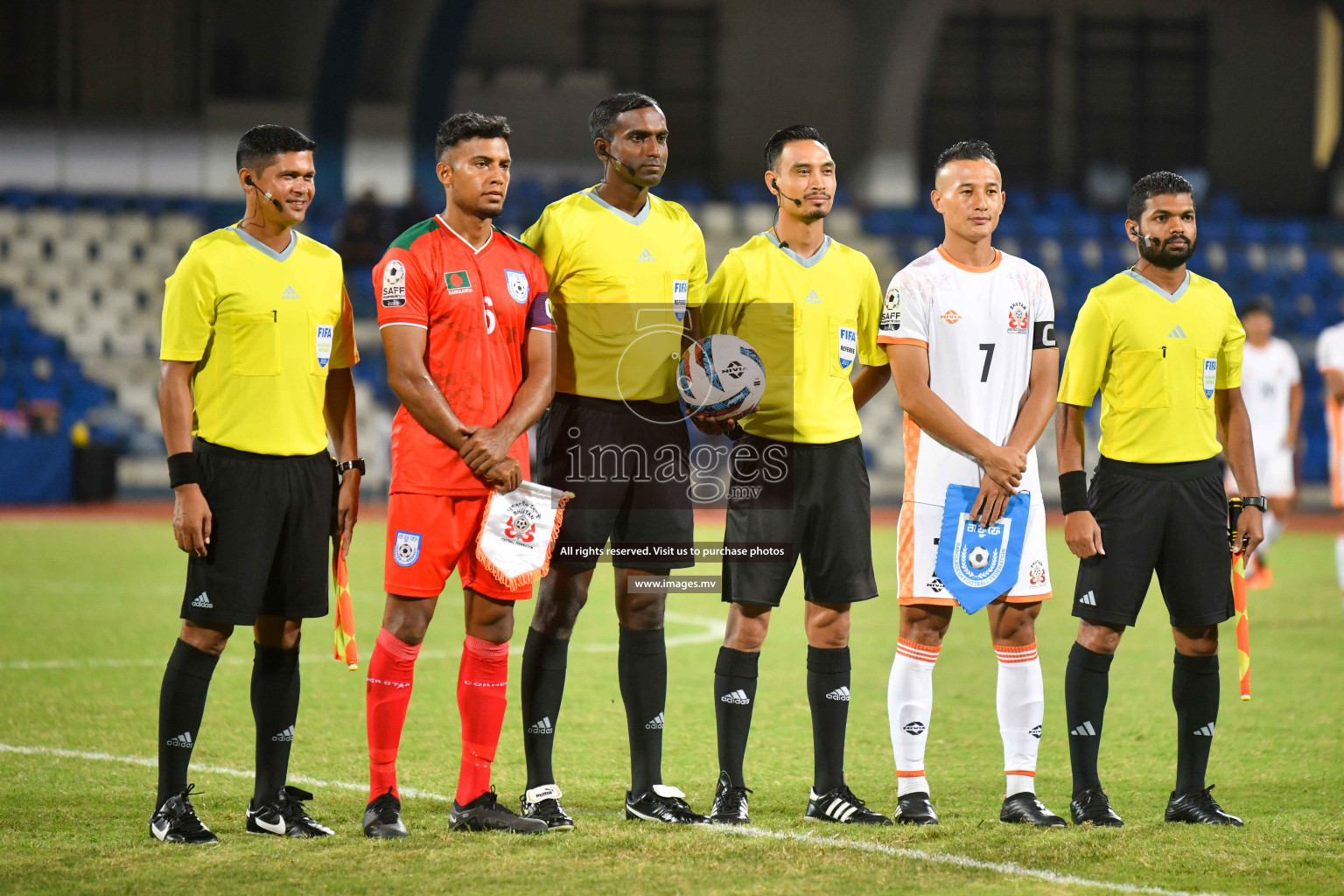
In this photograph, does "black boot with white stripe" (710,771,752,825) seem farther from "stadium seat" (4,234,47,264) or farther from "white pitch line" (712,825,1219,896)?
"stadium seat" (4,234,47,264)

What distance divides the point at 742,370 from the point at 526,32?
2119 centimetres

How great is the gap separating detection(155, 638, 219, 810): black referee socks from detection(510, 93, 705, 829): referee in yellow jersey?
3.53 feet

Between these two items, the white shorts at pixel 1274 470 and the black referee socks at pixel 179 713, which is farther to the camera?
the white shorts at pixel 1274 470

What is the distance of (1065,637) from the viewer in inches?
369

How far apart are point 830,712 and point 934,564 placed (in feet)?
2.05

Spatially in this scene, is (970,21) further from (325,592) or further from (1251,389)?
(325,592)

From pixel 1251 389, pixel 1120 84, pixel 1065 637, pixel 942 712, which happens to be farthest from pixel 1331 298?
pixel 942 712

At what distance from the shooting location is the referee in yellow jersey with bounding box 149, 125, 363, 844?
4582mm

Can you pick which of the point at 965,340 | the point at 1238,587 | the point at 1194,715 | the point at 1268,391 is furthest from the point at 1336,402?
the point at 965,340

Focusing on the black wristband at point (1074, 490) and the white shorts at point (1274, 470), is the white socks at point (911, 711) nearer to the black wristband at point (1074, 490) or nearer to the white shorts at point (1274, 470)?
the black wristband at point (1074, 490)

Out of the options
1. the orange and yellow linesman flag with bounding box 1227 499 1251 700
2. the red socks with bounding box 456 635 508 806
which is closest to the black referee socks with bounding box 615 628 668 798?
the red socks with bounding box 456 635 508 806

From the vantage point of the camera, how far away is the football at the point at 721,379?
492cm

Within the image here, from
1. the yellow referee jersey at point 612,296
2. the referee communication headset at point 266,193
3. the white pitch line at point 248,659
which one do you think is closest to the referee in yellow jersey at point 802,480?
the yellow referee jersey at point 612,296

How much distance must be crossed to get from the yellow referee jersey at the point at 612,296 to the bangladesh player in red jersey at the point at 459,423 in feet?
0.59
